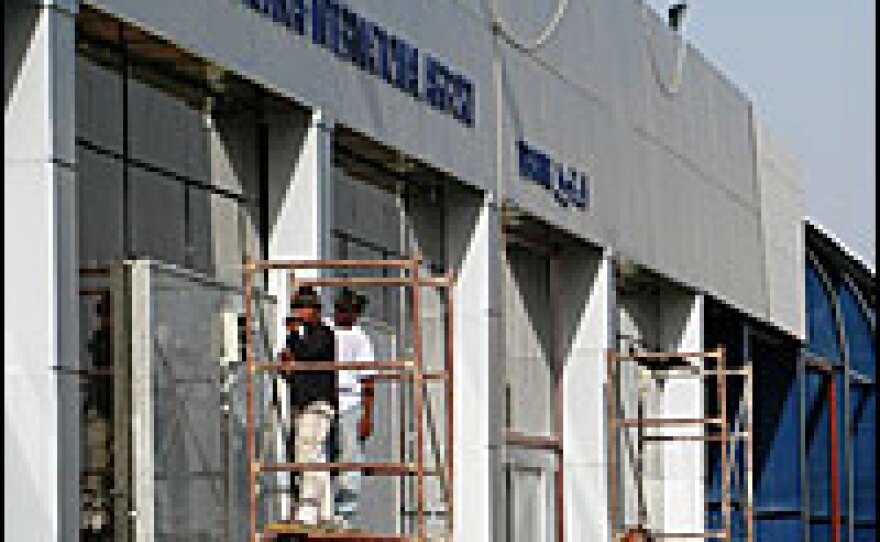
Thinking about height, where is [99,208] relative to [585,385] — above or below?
above

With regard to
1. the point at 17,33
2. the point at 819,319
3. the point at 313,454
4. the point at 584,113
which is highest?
the point at 584,113

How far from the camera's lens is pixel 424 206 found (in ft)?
88.3

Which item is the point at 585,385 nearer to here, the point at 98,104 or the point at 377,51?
the point at 377,51

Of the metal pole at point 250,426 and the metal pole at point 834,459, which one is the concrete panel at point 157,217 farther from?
the metal pole at point 834,459

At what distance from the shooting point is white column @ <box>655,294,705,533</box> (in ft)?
125

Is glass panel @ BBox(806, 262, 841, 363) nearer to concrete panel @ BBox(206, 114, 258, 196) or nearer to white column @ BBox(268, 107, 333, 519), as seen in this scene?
white column @ BBox(268, 107, 333, 519)

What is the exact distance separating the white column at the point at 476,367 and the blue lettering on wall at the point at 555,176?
1651 mm

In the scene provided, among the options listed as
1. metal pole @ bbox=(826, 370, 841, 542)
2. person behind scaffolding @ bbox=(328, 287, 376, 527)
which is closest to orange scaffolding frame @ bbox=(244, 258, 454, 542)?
person behind scaffolding @ bbox=(328, 287, 376, 527)

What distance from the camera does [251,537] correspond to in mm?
19266

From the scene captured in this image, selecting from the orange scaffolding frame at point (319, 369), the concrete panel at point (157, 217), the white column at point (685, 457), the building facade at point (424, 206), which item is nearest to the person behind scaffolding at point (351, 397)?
the orange scaffolding frame at point (319, 369)

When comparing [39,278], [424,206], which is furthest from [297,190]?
[39,278]

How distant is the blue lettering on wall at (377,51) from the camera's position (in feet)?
70.0

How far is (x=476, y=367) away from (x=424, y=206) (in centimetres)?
191

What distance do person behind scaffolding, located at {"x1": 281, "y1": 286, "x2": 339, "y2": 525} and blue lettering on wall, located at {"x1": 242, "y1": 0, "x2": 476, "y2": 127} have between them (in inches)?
119
